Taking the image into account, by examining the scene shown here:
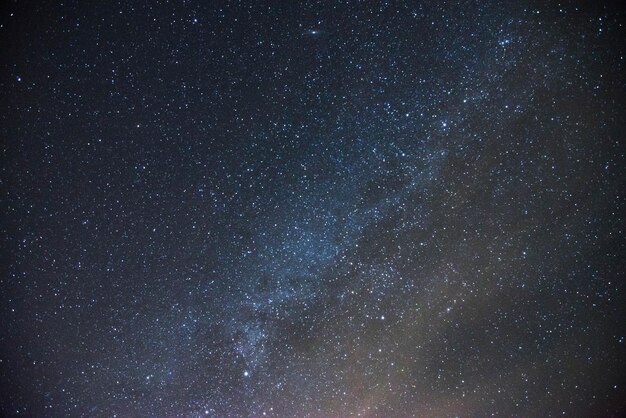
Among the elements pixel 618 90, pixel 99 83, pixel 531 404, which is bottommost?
pixel 531 404

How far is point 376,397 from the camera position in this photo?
3260 millimetres

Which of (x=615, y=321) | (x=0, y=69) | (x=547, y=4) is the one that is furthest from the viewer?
(x=615, y=321)

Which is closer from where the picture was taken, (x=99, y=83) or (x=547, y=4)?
(x=99, y=83)

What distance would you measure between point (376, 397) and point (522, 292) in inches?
67.2

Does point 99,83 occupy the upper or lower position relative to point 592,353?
upper

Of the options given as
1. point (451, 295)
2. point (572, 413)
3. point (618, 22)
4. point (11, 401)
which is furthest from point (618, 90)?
point (11, 401)

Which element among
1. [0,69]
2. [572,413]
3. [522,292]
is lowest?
[572,413]

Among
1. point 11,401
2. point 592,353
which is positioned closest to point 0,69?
point 11,401

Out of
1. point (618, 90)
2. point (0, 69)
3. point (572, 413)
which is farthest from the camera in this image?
point (572, 413)

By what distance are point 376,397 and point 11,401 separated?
119 inches

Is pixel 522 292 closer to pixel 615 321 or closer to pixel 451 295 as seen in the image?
pixel 451 295

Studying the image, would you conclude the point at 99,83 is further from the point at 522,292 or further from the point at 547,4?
the point at 522,292

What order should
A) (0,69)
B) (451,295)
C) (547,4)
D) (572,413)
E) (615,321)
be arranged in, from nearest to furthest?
(0,69)
(547,4)
(451,295)
(615,321)
(572,413)

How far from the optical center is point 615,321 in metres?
3.39
